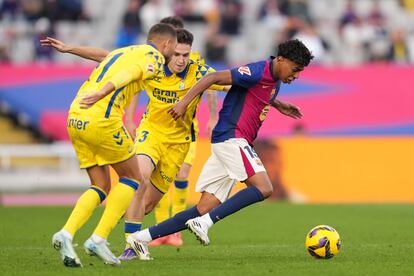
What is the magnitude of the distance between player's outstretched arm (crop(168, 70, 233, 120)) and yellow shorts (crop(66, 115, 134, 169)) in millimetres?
790

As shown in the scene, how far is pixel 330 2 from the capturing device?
27594 mm

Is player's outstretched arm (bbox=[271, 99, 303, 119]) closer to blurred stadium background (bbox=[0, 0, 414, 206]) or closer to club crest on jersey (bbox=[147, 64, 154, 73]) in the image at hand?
club crest on jersey (bbox=[147, 64, 154, 73])

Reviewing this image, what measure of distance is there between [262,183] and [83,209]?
6.44ft

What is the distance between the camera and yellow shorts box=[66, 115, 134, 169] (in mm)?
9234

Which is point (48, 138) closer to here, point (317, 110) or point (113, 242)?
point (317, 110)

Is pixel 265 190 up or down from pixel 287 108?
down

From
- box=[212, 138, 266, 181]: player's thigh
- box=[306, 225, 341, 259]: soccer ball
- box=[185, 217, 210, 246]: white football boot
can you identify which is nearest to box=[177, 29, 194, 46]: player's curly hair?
box=[212, 138, 266, 181]: player's thigh

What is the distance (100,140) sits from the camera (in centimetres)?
924

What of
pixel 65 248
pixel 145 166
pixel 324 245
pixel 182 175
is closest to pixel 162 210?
pixel 182 175

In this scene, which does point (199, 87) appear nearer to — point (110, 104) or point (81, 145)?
point (110, 104)

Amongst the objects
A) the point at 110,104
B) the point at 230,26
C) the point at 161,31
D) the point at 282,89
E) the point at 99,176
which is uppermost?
the point at 161,31

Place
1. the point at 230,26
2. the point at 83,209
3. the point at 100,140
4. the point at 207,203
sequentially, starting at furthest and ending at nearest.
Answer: the point at 230,26 → the point at 207,203 → the point at 83,209 → the point at 100,140

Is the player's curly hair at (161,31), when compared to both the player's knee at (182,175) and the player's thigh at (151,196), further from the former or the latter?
the player's knee at (182,175)

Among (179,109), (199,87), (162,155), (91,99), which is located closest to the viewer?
(91,99)
